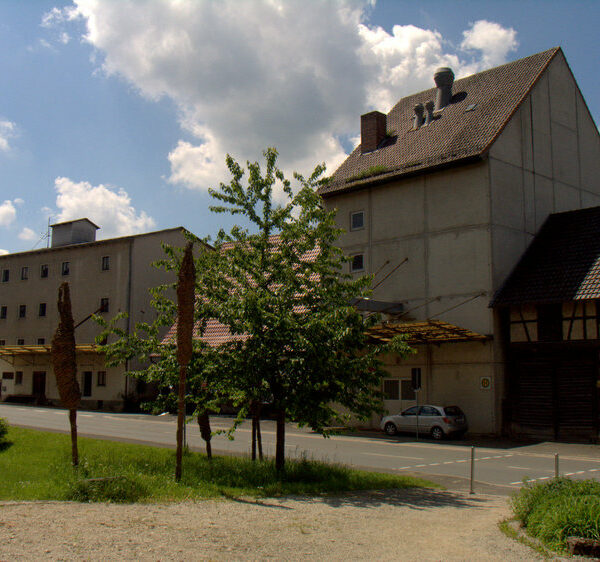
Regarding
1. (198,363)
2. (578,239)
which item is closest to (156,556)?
(198,363)

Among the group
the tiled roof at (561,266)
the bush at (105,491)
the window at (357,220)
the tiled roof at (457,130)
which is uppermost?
the tiled roof at (457,130)

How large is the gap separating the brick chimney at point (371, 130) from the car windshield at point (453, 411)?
48.2 ft

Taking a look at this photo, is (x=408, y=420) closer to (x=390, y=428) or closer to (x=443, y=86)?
(x=390, y=428)

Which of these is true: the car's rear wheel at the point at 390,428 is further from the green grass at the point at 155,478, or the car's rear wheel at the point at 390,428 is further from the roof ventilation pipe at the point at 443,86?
the roof ventilation pipe at the point at 443,86

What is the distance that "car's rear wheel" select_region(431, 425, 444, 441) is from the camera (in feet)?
86.9

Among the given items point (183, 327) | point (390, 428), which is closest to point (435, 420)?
point (390, 428)

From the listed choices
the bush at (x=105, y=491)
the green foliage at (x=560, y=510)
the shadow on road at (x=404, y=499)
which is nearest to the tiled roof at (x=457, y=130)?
the shadow on road at (x=404, y=499)

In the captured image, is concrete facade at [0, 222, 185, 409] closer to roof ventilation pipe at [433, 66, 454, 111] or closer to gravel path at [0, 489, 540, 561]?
roof ventilation pipe at [433, 66, 454, 111]

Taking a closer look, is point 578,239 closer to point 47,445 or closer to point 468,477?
point 468,477

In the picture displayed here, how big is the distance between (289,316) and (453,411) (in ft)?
51.8

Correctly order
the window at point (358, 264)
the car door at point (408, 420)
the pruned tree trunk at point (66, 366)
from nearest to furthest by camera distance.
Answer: the pruned tree trunk at point (66, 366) < the car door at point (408, 420) < the window at point (358, 264)

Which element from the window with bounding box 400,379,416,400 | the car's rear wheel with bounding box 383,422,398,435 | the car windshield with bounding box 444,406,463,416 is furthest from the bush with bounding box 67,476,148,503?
the window with bounding box 400,379,416,400

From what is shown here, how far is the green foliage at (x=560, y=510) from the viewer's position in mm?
7604

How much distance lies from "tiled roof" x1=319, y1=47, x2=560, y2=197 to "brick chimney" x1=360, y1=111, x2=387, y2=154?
44 cm
